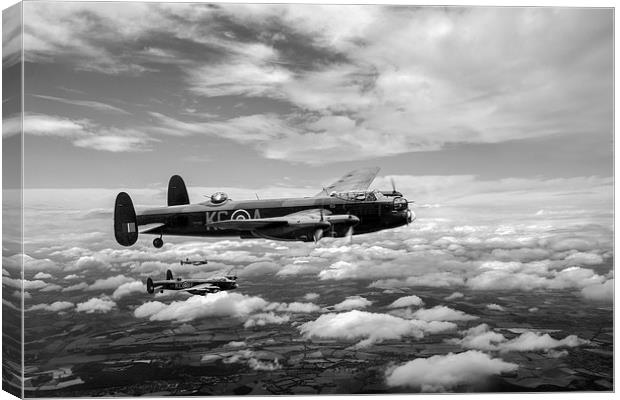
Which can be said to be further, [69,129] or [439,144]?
[439,144]

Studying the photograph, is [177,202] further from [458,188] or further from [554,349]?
[554,349]

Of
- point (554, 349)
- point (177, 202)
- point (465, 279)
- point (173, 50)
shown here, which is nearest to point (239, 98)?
point (173, 50)

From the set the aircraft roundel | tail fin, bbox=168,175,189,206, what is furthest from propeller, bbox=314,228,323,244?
tail fin, bbox=168,175,189,206

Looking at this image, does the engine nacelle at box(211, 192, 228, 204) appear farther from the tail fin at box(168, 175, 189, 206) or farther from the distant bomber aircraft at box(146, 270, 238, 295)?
the distant bomber aircraft at box(146, 270, 238, 295)

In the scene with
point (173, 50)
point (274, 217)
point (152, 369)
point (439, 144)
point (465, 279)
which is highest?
point (173, 50)

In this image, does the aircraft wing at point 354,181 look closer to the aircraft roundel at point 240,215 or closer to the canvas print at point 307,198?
the canvas print at point 307,198

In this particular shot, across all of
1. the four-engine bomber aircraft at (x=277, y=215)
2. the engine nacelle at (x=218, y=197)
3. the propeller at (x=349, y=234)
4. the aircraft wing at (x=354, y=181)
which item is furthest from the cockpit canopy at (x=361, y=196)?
the engine nacelle at (x=218, y=197)

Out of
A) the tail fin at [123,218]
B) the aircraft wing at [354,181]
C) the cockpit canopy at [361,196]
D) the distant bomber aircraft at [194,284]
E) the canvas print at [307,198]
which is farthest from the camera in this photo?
the aircraft wing at [354,181]
